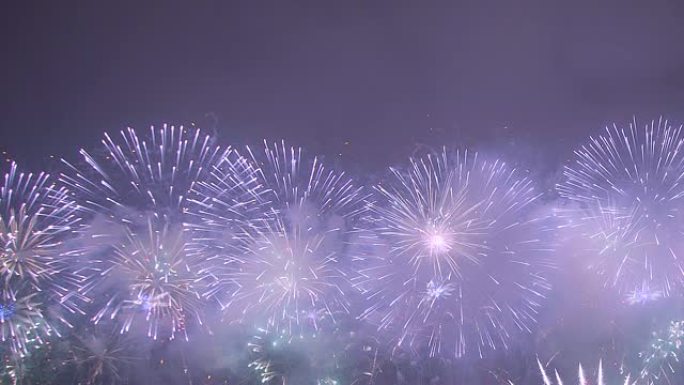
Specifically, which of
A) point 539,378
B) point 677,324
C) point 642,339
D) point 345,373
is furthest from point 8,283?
point 677,324

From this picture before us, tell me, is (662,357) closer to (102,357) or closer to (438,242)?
(438,242)

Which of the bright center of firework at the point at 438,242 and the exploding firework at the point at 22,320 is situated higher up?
the bright center of firework at the point at 438,242

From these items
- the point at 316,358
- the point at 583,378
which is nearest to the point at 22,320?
the point at 316,358

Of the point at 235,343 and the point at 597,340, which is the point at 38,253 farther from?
the point at 597,340

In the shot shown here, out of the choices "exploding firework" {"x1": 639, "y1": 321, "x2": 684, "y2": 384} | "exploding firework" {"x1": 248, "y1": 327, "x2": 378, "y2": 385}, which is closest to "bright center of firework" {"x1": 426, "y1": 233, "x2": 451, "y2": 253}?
"exploding firework" {"x1": 248, "y1": 327, "x2": 378, "y2": 385}

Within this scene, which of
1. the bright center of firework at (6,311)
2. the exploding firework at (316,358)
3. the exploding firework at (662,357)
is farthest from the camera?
the exploding firework at (662,357)

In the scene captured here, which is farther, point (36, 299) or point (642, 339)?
point (642, 339)

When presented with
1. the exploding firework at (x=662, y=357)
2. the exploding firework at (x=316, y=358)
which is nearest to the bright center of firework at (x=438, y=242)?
the exploding firework at (x=316, y=358)

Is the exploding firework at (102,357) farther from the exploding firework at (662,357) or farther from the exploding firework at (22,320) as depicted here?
the exploding firework at (662,357)
